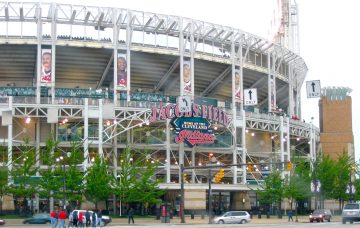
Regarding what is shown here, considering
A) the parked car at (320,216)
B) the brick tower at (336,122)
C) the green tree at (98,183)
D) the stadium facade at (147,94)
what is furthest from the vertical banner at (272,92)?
the green tree at (98,183)

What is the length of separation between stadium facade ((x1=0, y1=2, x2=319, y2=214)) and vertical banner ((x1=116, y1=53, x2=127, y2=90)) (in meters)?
0.13

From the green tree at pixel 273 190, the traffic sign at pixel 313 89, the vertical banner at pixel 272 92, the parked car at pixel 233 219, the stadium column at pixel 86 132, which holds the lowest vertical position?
the parked car at pixel 233 219

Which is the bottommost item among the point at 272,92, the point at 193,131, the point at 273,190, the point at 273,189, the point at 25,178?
the point at 273,190

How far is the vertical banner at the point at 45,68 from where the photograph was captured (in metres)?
84.8

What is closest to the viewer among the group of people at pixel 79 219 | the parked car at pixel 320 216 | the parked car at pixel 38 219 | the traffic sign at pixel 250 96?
the group of people at pixel 79 219

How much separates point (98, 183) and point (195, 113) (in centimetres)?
1739

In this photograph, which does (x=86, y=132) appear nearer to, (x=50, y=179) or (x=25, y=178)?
(x=50, y=179)

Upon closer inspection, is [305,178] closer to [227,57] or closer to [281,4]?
[227,57]

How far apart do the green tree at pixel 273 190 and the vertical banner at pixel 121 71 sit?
22303 mm

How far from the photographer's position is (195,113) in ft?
285

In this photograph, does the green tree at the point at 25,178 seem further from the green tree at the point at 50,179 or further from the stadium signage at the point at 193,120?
the stadium signage at the point at 193,120

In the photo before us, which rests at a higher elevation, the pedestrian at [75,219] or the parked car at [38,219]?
the pedestrian at [75,219]

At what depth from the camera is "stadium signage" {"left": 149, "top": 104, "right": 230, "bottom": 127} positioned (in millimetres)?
84250

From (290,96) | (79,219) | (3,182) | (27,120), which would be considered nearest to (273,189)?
(290,96)
